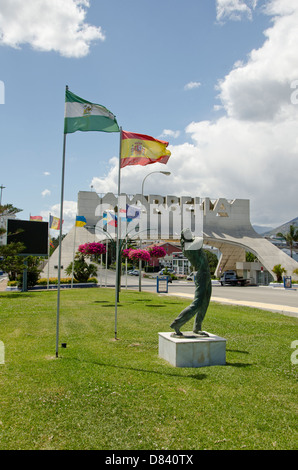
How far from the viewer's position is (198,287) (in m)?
7.98

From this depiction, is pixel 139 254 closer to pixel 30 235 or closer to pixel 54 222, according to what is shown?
pixel 54 222

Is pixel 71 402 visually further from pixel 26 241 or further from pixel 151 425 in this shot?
pixel 26 241

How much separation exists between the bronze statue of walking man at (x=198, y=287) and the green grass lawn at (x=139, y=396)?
0.96 meters

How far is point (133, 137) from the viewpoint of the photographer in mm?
10828

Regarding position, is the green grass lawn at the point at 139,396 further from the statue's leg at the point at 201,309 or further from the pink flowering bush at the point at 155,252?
the pink flowering bush at the point at 155,252

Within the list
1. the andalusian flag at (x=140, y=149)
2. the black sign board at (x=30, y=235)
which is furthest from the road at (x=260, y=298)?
the black sign board at (x=30, y=235)

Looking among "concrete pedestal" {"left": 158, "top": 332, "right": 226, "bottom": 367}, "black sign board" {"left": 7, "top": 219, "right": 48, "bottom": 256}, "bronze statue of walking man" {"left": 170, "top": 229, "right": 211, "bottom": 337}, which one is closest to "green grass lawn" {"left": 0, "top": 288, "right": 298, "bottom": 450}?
"concrete pedestal" {"left": 158, "top": 332, "right": 226, "bottom": 367}

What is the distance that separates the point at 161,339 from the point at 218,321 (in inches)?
212

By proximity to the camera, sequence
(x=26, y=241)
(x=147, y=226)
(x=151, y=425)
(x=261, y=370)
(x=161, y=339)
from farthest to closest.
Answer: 1. (x=147, y=226)
2. (x=26, y=241)
3. (x=161, y=339)
4. (x=261, y=370)
5. (x=151, y=425)

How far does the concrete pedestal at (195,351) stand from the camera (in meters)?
7.27

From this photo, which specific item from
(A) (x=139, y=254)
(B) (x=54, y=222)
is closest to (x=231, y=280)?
(A) (x=139, y=254)
